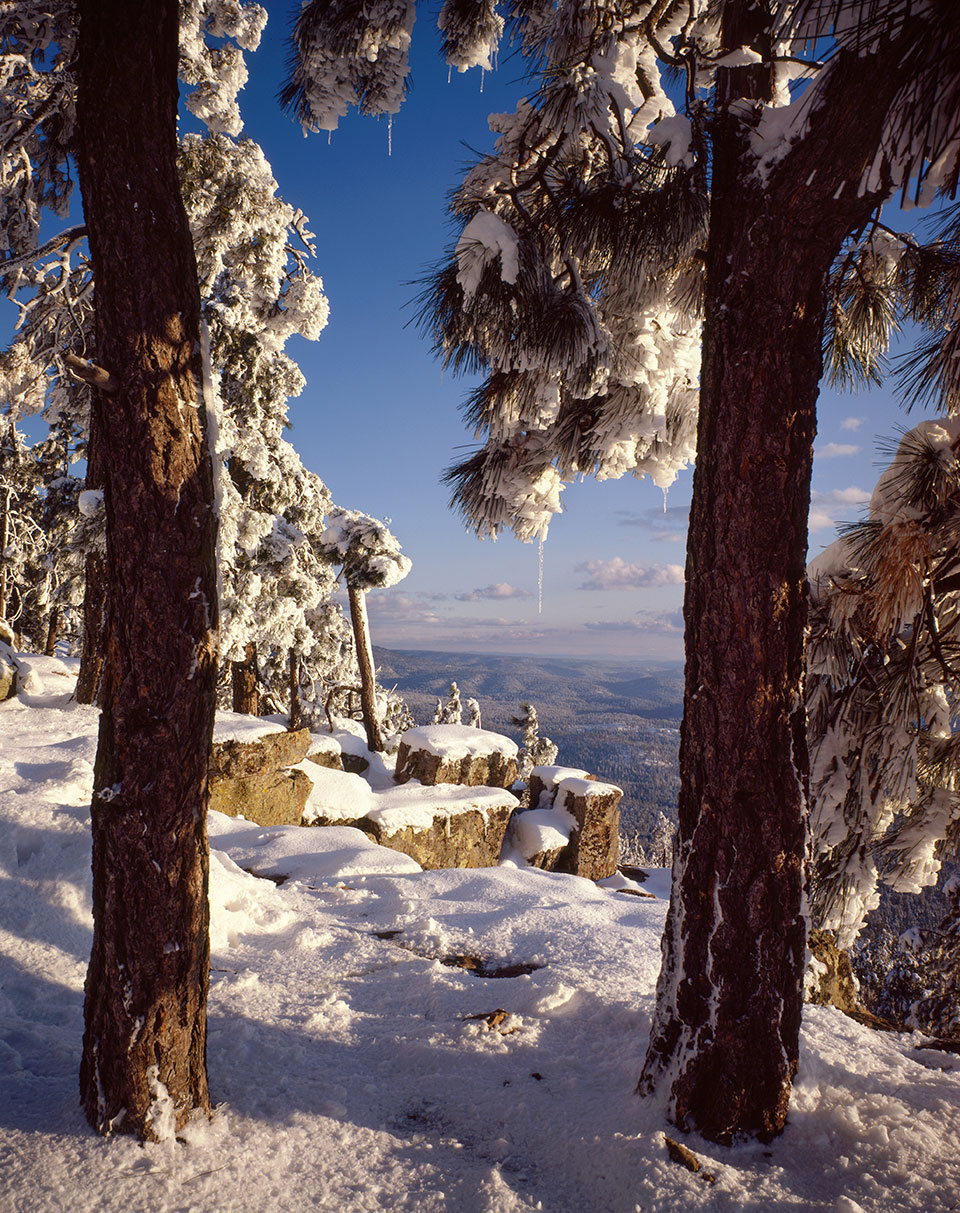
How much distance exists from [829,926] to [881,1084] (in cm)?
200

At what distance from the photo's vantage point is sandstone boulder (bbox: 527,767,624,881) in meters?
13.6

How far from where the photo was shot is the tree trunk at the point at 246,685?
646 inches

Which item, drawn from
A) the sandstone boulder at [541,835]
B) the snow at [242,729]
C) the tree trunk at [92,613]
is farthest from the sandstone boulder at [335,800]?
the tree trunk at [92,613]

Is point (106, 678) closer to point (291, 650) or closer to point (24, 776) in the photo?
point (24, 776)

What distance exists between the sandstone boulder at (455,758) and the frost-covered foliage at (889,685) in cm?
907

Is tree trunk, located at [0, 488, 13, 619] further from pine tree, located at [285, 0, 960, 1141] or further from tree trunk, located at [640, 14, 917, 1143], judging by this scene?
tree trunk, located at [640, 14, 917, 1143]

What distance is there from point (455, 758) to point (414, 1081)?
1030 cm

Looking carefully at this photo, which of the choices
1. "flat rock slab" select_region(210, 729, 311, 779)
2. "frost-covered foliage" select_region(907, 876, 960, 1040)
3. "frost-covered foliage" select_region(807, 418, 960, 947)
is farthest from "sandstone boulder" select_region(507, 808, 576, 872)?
"frost-covered foliage" select_region(807, 418, 960, 947)

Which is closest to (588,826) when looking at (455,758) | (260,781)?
(455,758)

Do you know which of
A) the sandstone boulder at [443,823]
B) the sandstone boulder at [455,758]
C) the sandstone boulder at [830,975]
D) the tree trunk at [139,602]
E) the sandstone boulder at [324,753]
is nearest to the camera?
the tree trunk at [139,602]

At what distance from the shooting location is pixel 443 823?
448 inches

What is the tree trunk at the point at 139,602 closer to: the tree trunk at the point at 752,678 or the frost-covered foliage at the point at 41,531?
the tree trunk at the point at 752,678

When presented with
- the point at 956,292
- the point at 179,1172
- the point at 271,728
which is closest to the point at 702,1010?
the point at 179,1172

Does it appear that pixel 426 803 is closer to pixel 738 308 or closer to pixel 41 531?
pixel 738 308
